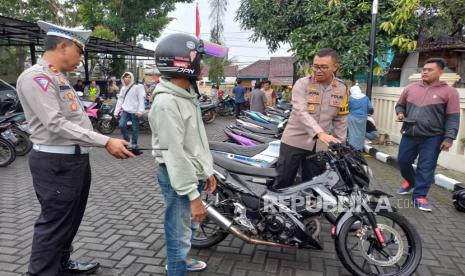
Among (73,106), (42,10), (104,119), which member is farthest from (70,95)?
(42,10)

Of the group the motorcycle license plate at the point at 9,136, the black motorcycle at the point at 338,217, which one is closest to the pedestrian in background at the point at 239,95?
the motorcycle license plate at the point at 9,136

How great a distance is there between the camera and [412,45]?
8.69 m

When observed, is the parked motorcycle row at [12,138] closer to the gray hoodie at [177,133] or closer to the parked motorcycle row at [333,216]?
the parked motorcycle row at [333,216]

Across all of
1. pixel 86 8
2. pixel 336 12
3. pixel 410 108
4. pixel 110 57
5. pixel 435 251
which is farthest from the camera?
pixel 110 57

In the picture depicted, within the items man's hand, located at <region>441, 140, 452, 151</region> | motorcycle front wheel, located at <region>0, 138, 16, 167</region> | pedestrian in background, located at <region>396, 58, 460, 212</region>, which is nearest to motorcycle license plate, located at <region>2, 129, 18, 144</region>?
motorcycle front wheel, located at <region>0, 138, 16, 167</region>

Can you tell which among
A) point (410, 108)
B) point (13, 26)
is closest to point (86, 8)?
point (13, 26)

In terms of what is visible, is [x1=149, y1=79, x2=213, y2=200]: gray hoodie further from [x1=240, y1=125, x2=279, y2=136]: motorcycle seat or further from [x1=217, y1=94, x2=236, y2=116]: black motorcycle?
[x1=217, y1=94, x2=236, y2=116]: black motorcycle

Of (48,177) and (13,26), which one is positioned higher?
(13,26)

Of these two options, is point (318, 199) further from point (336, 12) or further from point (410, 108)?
point (336, 12)

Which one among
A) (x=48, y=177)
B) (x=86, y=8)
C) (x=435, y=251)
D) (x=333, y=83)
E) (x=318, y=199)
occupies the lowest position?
(x=435, y=251)

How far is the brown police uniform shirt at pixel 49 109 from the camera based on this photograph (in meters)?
2.25

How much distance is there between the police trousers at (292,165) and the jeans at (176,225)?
1.41 metres

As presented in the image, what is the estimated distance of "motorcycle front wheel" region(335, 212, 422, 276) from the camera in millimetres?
2777

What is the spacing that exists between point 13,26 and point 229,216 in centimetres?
862
